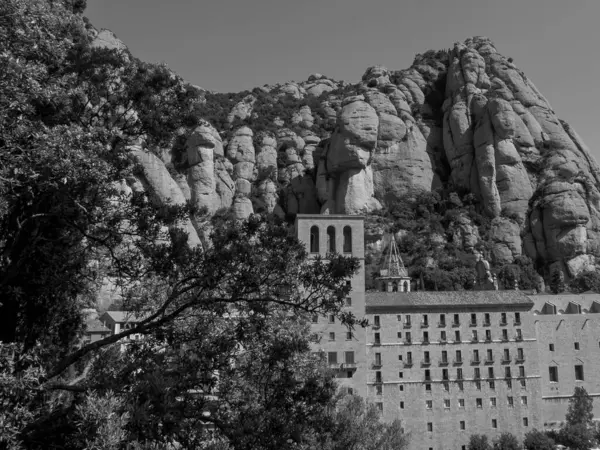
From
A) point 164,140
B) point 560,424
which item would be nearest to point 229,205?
point 560,424

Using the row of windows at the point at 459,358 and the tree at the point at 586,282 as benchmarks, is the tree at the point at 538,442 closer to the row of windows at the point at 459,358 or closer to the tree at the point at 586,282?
the row of windows at the point at 459,358

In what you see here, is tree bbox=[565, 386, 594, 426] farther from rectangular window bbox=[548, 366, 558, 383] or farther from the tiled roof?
the tiled roof

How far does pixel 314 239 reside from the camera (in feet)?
173

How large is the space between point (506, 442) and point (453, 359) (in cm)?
889

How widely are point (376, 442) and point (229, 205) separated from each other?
7008 centimetres

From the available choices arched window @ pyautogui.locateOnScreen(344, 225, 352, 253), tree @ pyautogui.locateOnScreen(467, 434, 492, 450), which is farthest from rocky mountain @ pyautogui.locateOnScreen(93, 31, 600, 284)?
Answer: tree @ pyautogui.locateOnScreen(467, 434, 492, 450)

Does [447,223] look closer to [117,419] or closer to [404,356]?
[404,356]

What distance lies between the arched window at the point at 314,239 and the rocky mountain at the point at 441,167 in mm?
34301

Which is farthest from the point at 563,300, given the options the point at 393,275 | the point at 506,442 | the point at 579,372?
the point at 506,442

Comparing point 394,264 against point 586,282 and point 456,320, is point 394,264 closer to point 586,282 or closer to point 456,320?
point 456,320

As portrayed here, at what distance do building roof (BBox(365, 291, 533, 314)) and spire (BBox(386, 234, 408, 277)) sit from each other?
18.1 m

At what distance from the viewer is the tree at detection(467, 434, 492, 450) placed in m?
49.6

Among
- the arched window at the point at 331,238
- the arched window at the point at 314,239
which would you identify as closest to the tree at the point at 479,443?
the arched window at the point at 331,238

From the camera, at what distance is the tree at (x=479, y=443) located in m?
49.6
